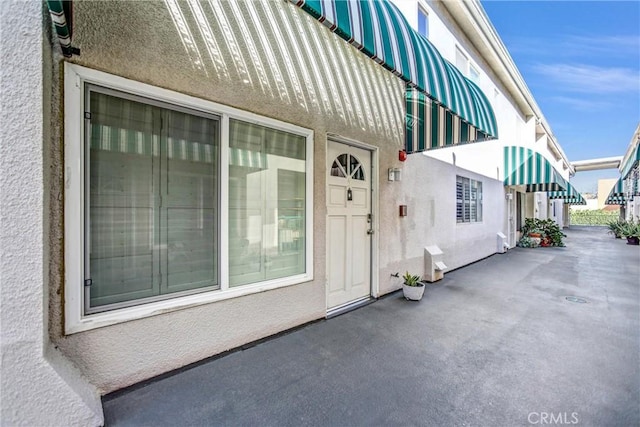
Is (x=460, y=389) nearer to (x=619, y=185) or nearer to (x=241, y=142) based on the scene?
(x=241, y=142)

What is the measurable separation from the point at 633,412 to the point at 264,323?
4.09 metres

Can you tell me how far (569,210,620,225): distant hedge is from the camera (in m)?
38.0

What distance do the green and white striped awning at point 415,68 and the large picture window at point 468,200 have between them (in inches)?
127

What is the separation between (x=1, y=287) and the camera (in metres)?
2.01

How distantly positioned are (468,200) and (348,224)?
671cm

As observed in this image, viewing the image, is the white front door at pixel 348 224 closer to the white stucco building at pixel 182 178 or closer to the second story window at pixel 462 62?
the white stucco building at pixel 182 178

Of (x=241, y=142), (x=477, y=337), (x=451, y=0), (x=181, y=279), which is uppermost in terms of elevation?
(x=451, y=0)

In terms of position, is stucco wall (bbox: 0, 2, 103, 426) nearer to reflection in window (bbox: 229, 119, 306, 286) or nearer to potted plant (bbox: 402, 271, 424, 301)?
reflection in window (bbox: 229, 119, 306, 286)

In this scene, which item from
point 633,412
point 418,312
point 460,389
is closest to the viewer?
point 633,412

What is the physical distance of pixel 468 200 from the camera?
10.0 m

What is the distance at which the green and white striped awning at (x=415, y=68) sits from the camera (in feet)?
8.77

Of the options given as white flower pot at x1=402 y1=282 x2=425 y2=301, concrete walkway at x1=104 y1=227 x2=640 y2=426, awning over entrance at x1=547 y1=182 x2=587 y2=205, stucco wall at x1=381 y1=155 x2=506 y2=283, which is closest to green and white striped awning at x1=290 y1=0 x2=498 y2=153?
stucco wall at x1=381 y1=155 x2=506 y2=283

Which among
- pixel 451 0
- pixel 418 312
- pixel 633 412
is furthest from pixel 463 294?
pixel 451 0

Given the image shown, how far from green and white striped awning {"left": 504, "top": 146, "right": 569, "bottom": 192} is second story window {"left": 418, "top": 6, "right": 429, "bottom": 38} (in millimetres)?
8426
